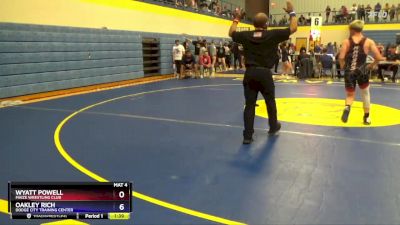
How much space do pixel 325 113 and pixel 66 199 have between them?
6.80 meters

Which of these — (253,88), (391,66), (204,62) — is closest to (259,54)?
(253,88)

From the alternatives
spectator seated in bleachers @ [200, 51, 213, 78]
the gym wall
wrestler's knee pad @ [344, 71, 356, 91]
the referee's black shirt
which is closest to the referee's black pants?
the referee's black shirt

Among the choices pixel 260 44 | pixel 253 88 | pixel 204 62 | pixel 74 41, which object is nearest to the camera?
pixel 260 44

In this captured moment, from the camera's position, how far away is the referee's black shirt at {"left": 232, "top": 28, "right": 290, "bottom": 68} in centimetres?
545

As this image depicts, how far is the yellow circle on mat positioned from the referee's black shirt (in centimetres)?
218

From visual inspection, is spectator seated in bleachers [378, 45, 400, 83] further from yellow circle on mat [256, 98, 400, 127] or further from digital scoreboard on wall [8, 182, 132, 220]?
digital scoreboard on wall [8, 182, 132, 220]

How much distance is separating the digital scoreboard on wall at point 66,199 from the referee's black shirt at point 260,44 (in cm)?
364

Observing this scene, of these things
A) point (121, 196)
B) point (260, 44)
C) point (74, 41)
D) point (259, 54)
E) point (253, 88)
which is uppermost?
point (74, 41)

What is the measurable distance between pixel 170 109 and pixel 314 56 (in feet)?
33.9

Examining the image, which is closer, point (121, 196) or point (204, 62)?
point (121, 196)

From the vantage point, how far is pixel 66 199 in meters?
2.42

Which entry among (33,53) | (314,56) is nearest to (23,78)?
(33,53)

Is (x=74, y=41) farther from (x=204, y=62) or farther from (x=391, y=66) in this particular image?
(x=391, y=66)

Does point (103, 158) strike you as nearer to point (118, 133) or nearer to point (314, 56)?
point (118, 133)
